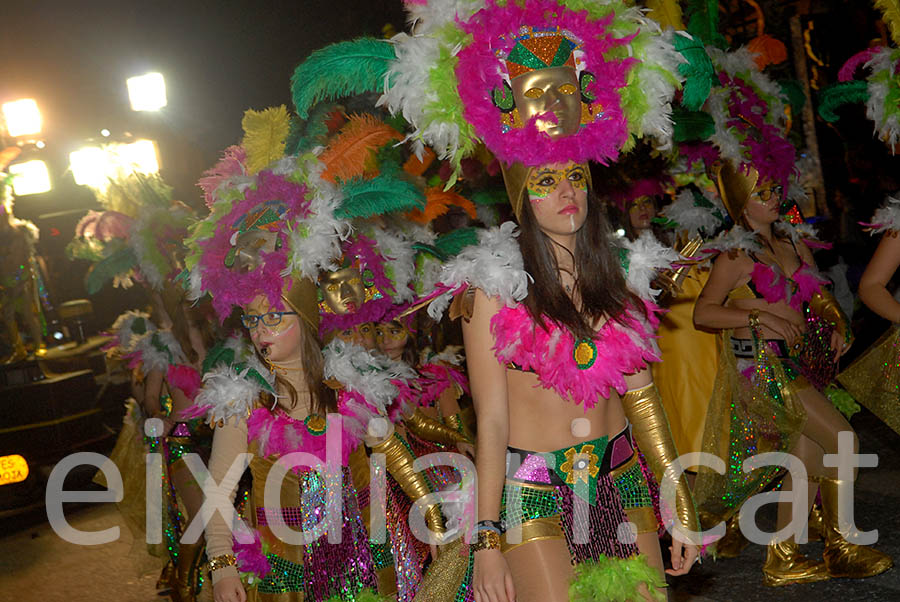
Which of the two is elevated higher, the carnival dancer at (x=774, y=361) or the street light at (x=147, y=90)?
the street light at (x=147, y=90)

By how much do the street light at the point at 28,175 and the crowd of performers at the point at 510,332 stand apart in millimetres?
8167

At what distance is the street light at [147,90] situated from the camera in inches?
419

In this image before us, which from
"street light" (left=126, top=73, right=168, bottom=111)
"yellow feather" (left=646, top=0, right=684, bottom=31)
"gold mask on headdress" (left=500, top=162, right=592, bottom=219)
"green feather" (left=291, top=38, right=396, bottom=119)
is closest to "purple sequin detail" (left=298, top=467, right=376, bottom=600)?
"gold mask on headdress" (left=500, top=162, right=592, bottom=219)

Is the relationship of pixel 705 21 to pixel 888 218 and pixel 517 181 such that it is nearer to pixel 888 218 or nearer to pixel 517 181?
pixel 888 218

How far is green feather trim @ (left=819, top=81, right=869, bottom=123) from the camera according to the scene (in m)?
4.95

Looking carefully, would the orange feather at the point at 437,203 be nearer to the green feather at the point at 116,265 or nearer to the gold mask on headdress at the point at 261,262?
the green feather at the point at 116,265

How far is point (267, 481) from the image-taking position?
334cm

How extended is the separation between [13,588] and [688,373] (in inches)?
190

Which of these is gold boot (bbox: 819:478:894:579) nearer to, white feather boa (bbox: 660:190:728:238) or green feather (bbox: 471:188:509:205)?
white feather boa (bbox: 660:190:728:238)

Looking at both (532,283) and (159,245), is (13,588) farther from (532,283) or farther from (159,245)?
(532,283)

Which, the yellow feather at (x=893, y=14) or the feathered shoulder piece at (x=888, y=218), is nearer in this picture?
the feathered shoulder piece at (x=888, y=218)

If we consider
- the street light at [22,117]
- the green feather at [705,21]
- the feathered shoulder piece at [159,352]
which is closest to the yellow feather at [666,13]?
the green feather at [705,21]

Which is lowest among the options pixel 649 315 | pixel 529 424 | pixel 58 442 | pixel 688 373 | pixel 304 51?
pixel 58 442

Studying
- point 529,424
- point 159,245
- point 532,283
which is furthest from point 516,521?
point 159,245
